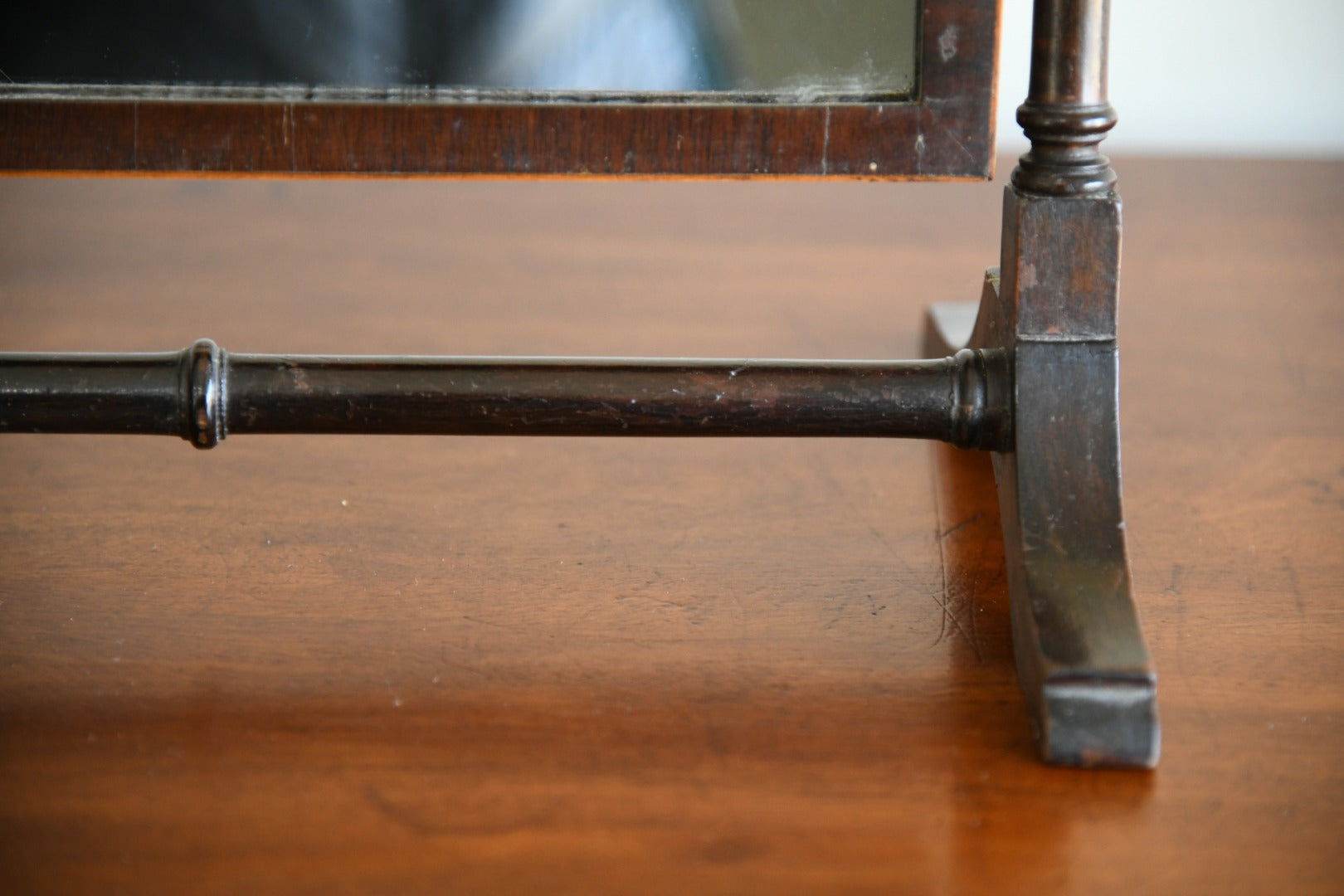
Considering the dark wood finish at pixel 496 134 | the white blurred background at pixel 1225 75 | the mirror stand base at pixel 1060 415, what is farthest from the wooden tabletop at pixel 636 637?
the white blurred background at pixel 1225 75

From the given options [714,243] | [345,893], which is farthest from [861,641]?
[714,243]

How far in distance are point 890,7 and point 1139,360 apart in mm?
460

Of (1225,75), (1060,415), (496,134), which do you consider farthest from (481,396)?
(1225,75)

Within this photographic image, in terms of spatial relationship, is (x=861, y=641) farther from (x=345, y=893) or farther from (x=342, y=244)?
(x=342, y=244)

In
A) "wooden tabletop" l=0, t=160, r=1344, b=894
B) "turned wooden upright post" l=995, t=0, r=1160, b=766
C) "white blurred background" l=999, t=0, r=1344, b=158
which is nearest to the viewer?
"wooden tabletop" l=0, t=160, r=1344, b=894

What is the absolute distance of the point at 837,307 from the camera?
1168mm

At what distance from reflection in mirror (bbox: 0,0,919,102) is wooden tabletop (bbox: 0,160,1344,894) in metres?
0.23

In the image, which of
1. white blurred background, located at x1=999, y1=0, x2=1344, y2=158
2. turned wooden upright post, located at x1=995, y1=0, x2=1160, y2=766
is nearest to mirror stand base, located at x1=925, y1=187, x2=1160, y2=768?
turned wooden upright post, located at x1=995, y1=0, x2=1160, y2=766

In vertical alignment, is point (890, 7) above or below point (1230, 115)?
below

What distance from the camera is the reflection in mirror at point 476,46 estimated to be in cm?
68

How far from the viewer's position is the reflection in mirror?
2.24ft

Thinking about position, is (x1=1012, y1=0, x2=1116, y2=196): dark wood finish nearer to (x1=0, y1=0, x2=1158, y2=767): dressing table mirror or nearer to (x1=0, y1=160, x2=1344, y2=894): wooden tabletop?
(x1=0, y1=0, x2=1158, y2=767): dressing table mirror

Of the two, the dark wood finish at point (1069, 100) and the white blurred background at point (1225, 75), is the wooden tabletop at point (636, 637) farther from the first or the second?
the white blurred background at point (1225, 75)

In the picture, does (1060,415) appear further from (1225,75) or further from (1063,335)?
(1225,75)
